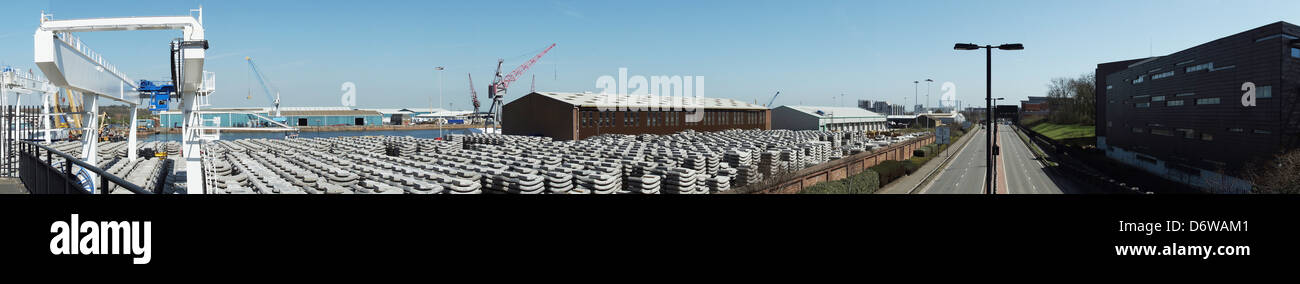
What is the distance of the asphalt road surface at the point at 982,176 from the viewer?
2547 centimetres

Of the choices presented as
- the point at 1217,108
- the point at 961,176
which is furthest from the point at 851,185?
the point at 1217,108

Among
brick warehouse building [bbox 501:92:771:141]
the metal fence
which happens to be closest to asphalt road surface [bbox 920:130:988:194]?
brick warehouse building [bbox 501:92:771:141]

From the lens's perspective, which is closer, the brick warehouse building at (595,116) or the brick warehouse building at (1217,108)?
the brick warehouse building at (1217,108)

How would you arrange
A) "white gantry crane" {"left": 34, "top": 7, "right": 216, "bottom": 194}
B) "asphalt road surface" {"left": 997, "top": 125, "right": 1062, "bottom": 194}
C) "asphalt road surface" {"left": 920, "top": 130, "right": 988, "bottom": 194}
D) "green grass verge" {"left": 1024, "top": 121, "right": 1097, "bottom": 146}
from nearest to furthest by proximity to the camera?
"white gantry crane" {"left": 34, "top": 7, "right": 216, "bottom": 194}
"asphalt road surface" {"left": 920, "top": 130, "right": 988, "bottom": 194}
"asphalt road surface" {"left": 997, "top": 125, "right": 1062, "bottom": 194}
"green grass verge" {"left": 1024, "top": 121, "right": 1097, "bottom": 146}

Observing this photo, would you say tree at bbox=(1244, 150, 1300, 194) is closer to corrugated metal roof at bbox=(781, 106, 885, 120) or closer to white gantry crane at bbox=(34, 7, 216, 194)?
white gantry crane at bbox=(34, 7, 216, 194)

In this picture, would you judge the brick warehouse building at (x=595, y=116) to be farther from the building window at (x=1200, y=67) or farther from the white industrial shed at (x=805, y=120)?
the building window at (x=1200, y=67)

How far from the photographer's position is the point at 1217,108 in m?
24.9

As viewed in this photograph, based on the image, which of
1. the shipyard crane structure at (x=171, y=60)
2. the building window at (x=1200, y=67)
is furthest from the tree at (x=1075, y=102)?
the shipyard crane structure at (x=171, y=60)

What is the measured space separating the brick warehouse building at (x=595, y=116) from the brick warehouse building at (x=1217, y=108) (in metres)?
28.2

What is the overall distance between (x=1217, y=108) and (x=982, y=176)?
9.57 meters

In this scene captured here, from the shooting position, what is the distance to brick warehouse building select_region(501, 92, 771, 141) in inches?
1441

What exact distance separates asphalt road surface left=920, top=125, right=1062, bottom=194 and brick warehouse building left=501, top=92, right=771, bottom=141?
1927cm

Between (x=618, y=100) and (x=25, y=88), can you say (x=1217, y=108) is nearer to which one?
(x=618, y=100)
